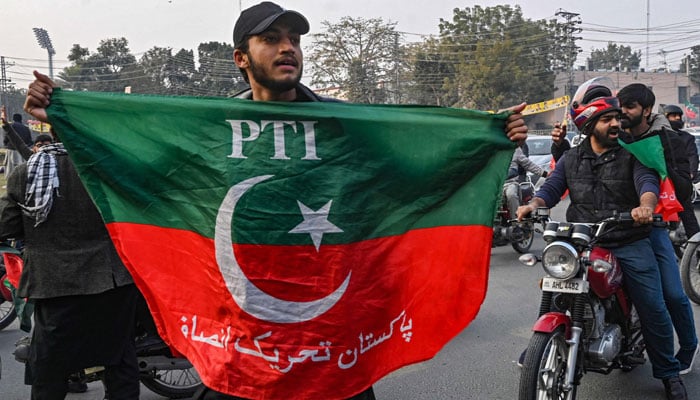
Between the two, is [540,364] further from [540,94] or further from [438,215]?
[540,94]

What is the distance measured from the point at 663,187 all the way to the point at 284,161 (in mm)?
2734

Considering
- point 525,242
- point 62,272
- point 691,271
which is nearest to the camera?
point 62,272

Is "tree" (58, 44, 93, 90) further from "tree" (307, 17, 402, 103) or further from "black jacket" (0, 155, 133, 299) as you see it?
"black jacket" (0, 155, 133, 299)

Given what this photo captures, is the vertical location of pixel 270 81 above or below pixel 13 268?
above

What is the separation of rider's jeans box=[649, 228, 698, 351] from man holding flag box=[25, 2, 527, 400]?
2.09 metres

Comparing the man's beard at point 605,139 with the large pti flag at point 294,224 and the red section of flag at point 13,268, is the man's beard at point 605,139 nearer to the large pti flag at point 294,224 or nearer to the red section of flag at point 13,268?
the large pti flag at point 294,224

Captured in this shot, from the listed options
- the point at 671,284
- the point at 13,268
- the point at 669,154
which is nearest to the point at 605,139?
the point at 671,284

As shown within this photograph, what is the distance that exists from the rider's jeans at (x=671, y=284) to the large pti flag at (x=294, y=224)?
6.87ft

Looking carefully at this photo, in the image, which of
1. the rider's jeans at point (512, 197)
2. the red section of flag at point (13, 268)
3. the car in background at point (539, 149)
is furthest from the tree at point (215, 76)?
the red section of flag at point (13, 268)

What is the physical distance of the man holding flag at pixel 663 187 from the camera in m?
4.01

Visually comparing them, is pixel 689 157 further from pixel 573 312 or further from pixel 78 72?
pixel 78 72

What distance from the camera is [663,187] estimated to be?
13.3 ft

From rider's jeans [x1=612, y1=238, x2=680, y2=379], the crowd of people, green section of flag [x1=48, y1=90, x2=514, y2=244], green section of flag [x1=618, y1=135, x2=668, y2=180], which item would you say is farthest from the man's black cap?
rider's jeans [x1=612, y1=238, x2=680, y2=379]

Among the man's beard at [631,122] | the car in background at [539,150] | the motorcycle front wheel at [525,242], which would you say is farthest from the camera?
the car in background at [539,150]
